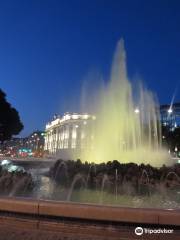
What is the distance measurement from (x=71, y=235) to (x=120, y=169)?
37.0 feet

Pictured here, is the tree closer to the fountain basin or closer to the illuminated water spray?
the illuminated water spray

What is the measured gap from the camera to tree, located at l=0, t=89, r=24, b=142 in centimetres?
5978

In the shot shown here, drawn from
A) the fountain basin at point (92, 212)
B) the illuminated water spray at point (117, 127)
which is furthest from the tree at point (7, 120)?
the fountain basin at point (92, 212)

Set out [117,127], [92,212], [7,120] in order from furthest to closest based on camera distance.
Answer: [7,120] → [117,127] → [92,212]

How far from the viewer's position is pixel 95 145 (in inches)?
1089

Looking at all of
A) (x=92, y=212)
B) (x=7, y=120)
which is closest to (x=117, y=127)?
(x=92, y=212)

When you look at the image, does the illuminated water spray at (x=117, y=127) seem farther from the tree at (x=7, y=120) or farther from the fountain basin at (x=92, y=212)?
the tree at (x=7, y=120)

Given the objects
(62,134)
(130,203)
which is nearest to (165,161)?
(130,203)

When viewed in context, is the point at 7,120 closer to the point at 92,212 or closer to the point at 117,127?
the point at 117,127

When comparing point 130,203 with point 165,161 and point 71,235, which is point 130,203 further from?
point 165,161

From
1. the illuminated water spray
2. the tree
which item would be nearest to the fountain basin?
the illuminated water spray

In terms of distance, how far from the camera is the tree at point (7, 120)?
196 ft

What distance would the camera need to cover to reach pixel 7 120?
61688 mm

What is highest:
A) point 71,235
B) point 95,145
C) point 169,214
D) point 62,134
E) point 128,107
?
point 62,134
